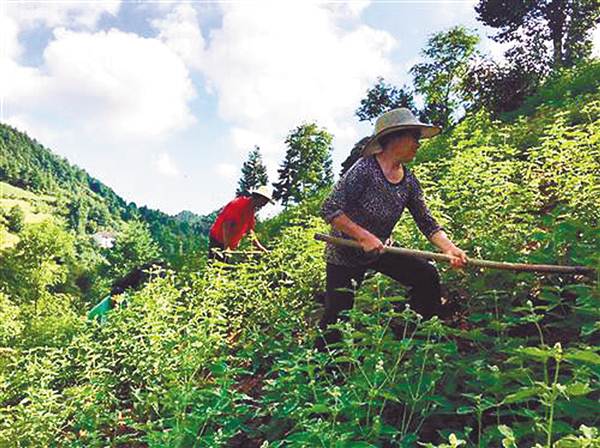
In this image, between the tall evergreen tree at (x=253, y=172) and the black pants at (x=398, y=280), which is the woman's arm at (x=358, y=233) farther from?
the tall evergreen tree at (x=253, y=172)

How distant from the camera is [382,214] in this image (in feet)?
12.6

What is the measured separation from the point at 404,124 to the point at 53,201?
137792 mm

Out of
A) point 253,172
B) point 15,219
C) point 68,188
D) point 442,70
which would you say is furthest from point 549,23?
point 68,188

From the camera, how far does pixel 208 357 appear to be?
4684 mm

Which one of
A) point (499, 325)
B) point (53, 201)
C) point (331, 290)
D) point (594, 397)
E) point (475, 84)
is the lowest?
point (594, 397)

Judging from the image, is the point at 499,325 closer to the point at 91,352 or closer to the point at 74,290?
the point at 91,352

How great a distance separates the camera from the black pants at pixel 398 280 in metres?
3.88

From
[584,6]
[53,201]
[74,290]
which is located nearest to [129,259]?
[74,290]

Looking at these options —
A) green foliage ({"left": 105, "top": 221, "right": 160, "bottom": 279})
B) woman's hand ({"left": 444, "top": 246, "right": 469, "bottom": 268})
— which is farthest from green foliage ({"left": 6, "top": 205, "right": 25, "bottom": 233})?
woman's hand ({"left": 444, "top": 246, "right": 469, "bottom": 268})

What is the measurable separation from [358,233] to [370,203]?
0.94 feet

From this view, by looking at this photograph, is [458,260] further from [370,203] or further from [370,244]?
[370,203]

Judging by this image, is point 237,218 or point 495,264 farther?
point 237,218

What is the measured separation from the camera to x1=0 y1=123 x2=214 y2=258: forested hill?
134000 mm

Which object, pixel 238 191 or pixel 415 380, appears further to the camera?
pixel 238 191
